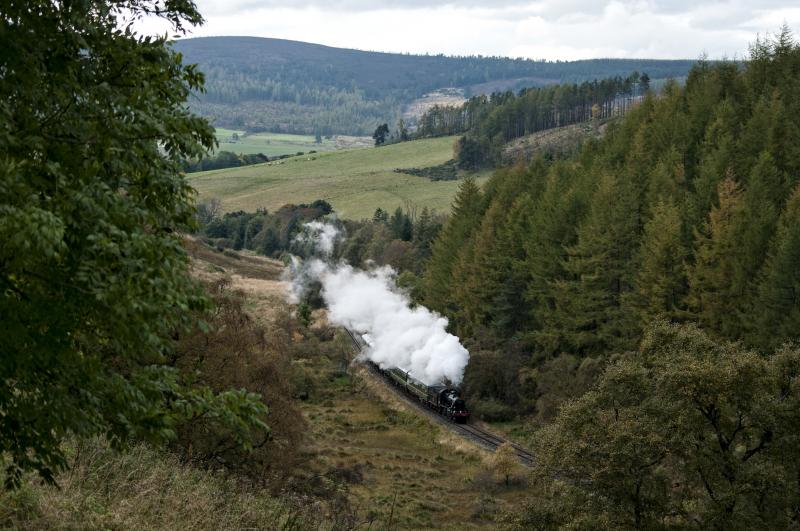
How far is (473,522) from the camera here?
36.5m

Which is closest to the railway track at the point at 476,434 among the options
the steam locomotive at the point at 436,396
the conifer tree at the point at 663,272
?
the steam locomotive at the point at 436,396

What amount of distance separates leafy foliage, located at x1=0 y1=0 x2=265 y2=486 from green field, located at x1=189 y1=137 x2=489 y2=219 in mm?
119365

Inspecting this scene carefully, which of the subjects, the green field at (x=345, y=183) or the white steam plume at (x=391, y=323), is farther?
the green field at (x=345, y=183)

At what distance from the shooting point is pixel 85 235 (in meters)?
7.96

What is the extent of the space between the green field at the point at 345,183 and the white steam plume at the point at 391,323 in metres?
46.5

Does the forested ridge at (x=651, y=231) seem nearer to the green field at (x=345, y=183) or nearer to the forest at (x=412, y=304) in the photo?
the forest at (x=412, y=304)

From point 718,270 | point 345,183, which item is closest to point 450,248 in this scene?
point 718,270

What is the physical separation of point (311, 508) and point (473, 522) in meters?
20.5

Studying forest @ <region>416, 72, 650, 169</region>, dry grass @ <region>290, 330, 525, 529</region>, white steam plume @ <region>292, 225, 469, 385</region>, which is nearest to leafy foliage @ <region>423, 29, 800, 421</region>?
white steam plume @ <region>292, 225, 469, 385</region>

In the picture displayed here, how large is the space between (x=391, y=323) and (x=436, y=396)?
11822 mm

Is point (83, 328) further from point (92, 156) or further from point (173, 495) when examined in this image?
point (173, 495)

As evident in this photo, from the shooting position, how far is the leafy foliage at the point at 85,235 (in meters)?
7.79

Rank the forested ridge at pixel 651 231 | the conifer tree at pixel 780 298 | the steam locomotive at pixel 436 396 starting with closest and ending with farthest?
the conifer tree at pixel 780 298 → the forested ridge at pixel 651 231 → the steam locomotive at pixel 436 396

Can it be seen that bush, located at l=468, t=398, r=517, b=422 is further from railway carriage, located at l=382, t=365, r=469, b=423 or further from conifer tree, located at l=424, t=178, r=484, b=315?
conifer tree, located at l=424, t=178, r=484, b=315
